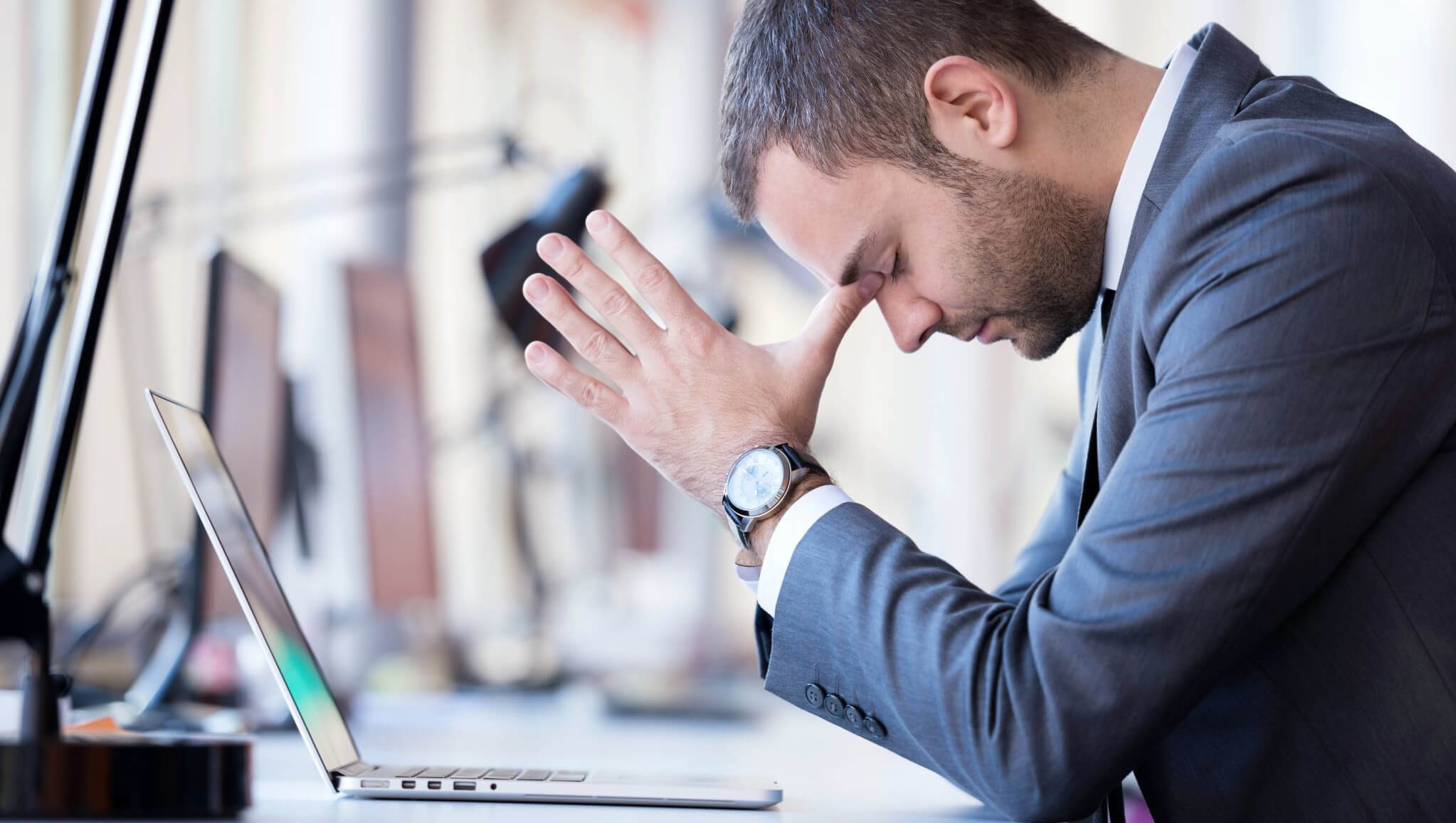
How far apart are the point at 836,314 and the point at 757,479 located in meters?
0.19

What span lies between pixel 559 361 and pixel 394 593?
4.40 feet

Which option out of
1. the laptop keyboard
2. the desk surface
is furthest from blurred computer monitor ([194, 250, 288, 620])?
the laptop keyboard

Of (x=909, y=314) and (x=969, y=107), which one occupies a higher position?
(x=969, y=107)

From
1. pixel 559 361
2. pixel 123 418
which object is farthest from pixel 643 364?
pixel 123 418

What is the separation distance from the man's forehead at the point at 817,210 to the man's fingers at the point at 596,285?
172mm

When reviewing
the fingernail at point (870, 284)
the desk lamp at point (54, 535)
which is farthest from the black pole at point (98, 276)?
the fingernail at point (870, 284)

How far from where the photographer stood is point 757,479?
0.89 m

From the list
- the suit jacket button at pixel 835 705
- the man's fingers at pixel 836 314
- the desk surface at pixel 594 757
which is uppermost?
the man's fingers at pixel 836 314

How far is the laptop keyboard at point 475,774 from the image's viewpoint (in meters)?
0.78

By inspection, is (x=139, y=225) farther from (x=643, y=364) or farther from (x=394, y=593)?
(x=643, y=364)

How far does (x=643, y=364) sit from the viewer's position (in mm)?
966

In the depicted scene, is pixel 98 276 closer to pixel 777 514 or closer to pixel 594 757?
pixel 777 514

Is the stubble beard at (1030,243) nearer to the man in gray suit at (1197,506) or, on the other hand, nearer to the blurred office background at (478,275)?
the man in gray suit at (1197,506)

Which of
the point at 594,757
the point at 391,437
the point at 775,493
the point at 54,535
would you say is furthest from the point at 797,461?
the point at 391,437
